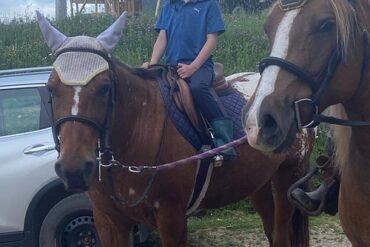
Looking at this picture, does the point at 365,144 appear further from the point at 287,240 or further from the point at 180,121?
the point at 287,240

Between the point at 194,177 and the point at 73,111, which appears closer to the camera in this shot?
the point at 73,111

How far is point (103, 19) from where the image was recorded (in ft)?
43.8

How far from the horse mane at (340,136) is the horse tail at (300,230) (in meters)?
2.25

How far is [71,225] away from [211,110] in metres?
1.99

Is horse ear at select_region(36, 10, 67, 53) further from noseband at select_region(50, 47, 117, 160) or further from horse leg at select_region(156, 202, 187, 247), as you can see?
horse leg at select_region(156, 202, 187, 247)

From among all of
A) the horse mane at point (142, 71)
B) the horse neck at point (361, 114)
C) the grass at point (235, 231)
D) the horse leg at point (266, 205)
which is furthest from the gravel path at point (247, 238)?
the horse neck at point (361, 114)

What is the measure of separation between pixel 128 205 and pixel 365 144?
5.69 feet

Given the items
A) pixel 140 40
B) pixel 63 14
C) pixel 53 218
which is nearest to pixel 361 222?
pixel 53 218

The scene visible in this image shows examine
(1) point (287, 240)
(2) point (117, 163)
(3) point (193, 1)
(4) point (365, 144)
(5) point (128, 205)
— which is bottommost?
(1) point (287, 240)

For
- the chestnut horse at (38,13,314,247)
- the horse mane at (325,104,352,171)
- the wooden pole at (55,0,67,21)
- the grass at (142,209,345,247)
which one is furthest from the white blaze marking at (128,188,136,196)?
the wooden pole at (55,0,67,21)

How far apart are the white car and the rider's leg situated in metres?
1.67

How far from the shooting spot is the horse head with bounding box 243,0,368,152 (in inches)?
113

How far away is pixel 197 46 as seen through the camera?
16.4 ft

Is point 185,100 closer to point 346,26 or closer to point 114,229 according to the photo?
point 114,229
